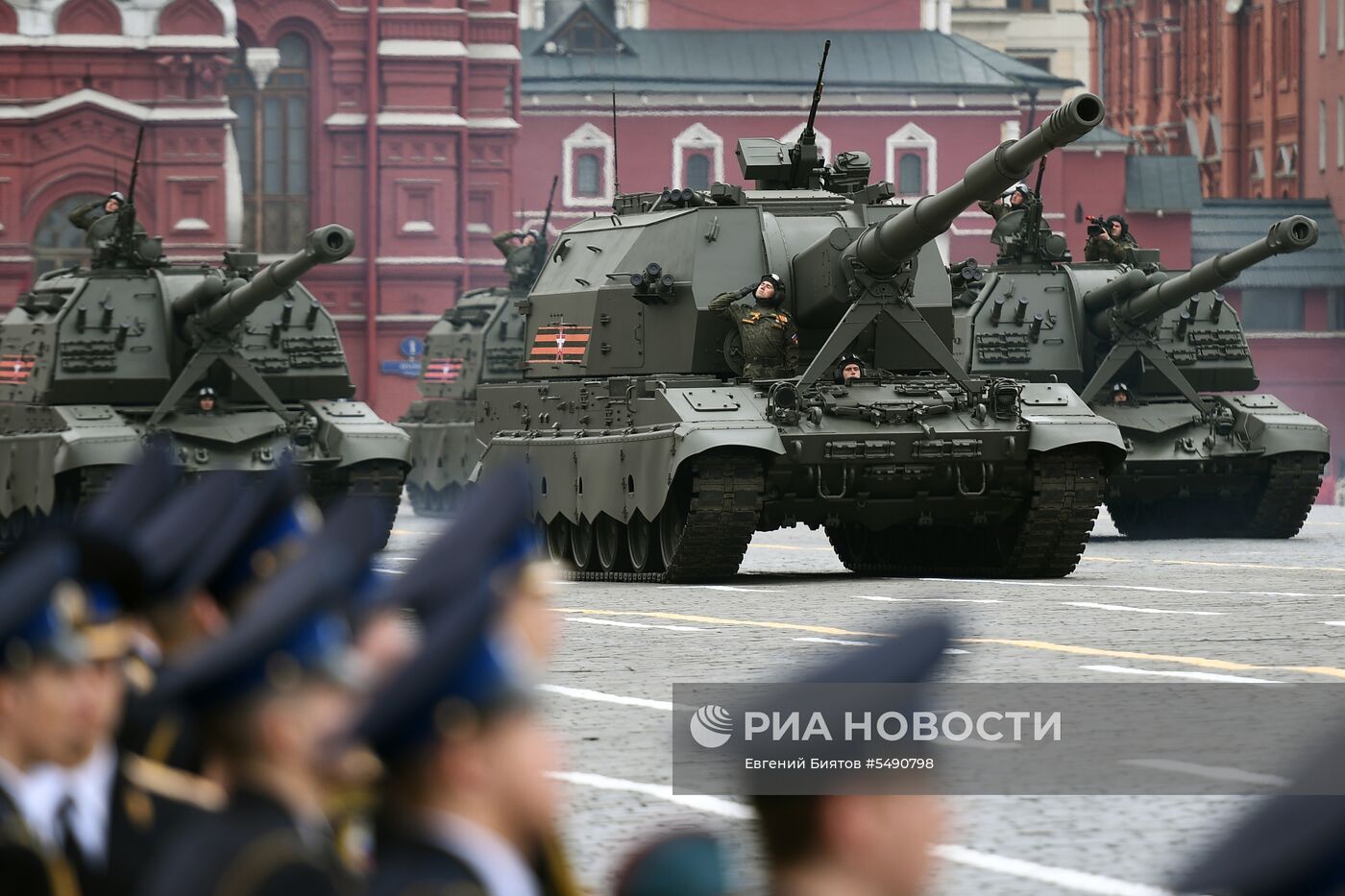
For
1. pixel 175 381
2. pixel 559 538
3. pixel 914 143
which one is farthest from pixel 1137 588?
pixel 914 143

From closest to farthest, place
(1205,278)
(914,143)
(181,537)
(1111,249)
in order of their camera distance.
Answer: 1. (181,537)
2. (1205,278)
3. (1111,249)
4. (914,143)

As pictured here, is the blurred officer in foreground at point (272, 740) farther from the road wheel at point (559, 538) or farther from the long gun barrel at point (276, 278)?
the long gun barrel at point (276, 278)

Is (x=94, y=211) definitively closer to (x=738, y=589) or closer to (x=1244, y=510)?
(x=738, y=589)

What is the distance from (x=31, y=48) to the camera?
48031 millimetres

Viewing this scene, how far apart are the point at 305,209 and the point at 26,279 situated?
6956 millimetres

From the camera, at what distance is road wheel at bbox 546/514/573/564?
2180 centimetres

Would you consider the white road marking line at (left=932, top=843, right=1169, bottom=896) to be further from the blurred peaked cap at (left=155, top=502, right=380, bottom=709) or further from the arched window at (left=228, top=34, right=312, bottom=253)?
the arched window at (left=228, top=34, right=312, bottom=253)

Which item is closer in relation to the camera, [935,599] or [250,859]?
[250,859]

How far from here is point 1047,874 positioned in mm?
7512

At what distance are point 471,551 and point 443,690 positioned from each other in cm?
60

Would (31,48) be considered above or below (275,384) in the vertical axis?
above

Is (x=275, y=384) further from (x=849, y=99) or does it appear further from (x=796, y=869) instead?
(x=849, y=99)

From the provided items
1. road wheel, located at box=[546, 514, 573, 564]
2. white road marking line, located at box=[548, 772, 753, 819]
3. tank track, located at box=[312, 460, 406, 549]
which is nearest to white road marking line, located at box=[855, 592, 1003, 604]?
road wheel, located at box=[546, 514, 573, 564]

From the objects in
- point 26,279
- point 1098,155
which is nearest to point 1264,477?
point 26,279
